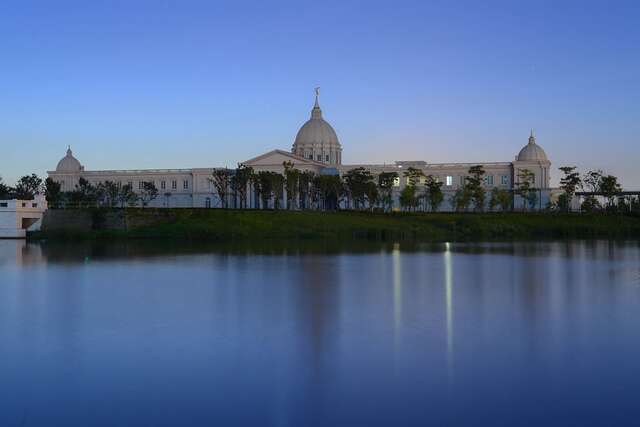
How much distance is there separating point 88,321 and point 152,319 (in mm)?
1361

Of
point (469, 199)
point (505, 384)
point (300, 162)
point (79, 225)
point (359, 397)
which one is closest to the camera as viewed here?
point (359, 397)

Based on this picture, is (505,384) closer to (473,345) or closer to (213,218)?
(473,345)

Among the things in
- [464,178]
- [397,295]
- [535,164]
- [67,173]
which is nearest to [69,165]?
[67,173]

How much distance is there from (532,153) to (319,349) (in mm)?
76484

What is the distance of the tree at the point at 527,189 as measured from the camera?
77.2 meters

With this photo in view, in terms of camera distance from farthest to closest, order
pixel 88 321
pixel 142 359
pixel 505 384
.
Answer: pixel 88 321 → pixel 142 359 → pixel 505 384

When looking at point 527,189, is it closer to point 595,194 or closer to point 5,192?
point 595,194

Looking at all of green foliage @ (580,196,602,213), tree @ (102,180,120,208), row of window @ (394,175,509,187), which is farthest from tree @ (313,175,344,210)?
green foliage @ (580,196,602,213)

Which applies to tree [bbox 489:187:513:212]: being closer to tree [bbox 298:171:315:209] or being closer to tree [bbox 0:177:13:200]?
tree [bbox 298:171:315:209]

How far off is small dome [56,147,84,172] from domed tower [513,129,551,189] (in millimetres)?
57112

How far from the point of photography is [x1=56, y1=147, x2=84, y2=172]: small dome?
95.2m

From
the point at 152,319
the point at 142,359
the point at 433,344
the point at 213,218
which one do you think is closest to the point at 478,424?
the point at 433,344

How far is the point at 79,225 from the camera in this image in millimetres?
55094

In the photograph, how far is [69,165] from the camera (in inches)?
3777
